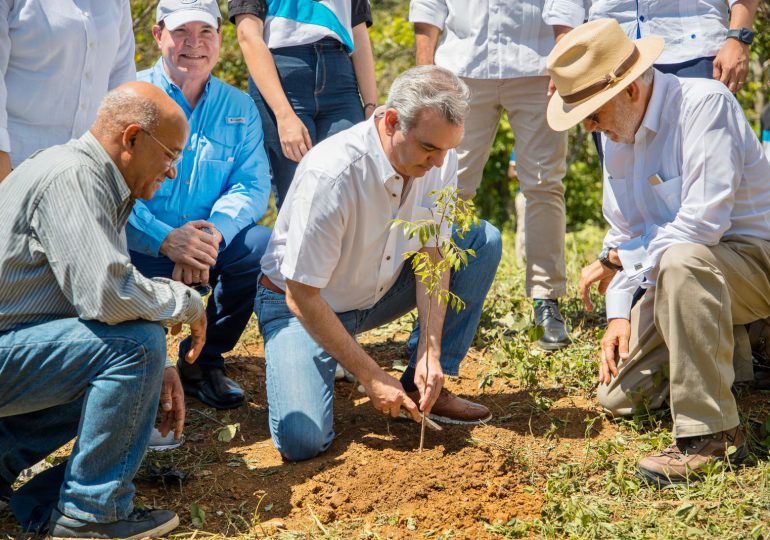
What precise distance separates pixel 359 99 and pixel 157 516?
2328 mm

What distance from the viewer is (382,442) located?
364cm

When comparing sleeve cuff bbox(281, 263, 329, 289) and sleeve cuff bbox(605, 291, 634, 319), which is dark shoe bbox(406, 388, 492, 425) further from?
sleeve cuff bbox(281, 263, 329, 289)

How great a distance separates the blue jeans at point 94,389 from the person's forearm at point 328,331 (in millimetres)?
669

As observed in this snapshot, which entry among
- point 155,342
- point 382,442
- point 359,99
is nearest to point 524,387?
point 382,442

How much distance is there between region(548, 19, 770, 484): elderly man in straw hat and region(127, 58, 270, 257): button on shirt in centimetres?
139

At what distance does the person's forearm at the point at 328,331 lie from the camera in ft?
11.3

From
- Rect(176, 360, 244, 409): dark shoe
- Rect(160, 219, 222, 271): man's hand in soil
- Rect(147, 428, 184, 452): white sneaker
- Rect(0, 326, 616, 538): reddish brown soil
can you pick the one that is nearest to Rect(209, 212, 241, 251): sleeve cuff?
Rect(160, 219, 222, 271): man's hand in soil

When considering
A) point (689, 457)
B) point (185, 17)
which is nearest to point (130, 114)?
point (185, 17)

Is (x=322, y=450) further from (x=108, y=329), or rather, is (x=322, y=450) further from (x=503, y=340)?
(x=503, y=340)

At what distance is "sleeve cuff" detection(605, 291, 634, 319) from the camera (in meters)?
3.79

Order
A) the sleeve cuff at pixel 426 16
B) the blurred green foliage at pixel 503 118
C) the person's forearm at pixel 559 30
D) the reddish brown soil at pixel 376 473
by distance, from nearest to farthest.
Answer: the reddish brown soil at pixel 376 473, the person's forearm at pixel 559 30, the sleeve cuff at pixel 426 16, the blurred green foliage at pixel 503 118

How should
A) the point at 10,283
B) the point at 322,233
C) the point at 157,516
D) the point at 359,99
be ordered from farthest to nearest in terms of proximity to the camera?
the point at 359,99
the point at 322,233
the point at 157,516
the point at 10,283

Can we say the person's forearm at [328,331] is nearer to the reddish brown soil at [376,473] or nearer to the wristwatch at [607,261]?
the reddish brown soil at [376,473]

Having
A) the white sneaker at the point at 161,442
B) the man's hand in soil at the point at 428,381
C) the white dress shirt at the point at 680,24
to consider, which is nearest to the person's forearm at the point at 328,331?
the man's hand in soil at the point at 428,381
